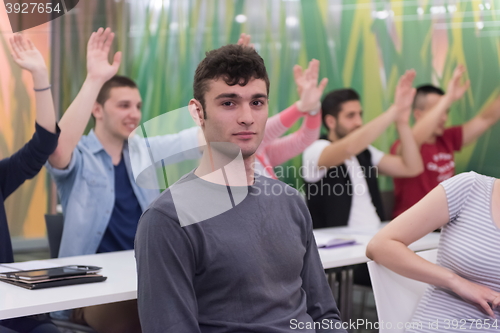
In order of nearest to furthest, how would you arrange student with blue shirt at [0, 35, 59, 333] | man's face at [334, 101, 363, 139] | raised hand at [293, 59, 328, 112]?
student with blue shirt at [0, 35, 59, 333] < raised hand at [293, 59, 328, 112] < man's face at [334, 101, 363, 139]

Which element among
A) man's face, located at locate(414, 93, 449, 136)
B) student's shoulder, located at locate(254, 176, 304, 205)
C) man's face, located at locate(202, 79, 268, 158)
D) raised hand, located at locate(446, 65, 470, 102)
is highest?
man's face, located at locate(202, 79, 268, 158)

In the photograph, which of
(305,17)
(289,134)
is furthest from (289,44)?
(289,134)

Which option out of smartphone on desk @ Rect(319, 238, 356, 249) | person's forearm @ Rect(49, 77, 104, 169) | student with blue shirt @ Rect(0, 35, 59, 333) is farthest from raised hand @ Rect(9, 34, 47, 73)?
smartphone on desk @ Rect(319, 238, 356, 249)

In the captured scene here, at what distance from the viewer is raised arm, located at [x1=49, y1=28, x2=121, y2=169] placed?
7.93 feet

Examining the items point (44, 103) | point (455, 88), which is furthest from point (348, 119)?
point (44, 103)

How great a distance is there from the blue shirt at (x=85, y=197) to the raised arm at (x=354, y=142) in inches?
46.8

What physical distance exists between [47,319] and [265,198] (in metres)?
0.78

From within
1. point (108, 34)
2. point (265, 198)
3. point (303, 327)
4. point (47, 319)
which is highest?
point (108, 34)

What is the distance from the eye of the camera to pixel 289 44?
3.41 meters

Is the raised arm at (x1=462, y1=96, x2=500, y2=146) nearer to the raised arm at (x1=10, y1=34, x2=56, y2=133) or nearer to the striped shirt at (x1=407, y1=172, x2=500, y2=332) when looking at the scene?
the striped shirt at (x1=407, y1=172, x2=500, y2=332)

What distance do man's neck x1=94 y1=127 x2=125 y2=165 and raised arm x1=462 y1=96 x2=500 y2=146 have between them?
2502mm

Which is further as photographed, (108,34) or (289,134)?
(289,134)

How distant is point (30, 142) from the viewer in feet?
7.49

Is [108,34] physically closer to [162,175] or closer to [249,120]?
[162,175]
